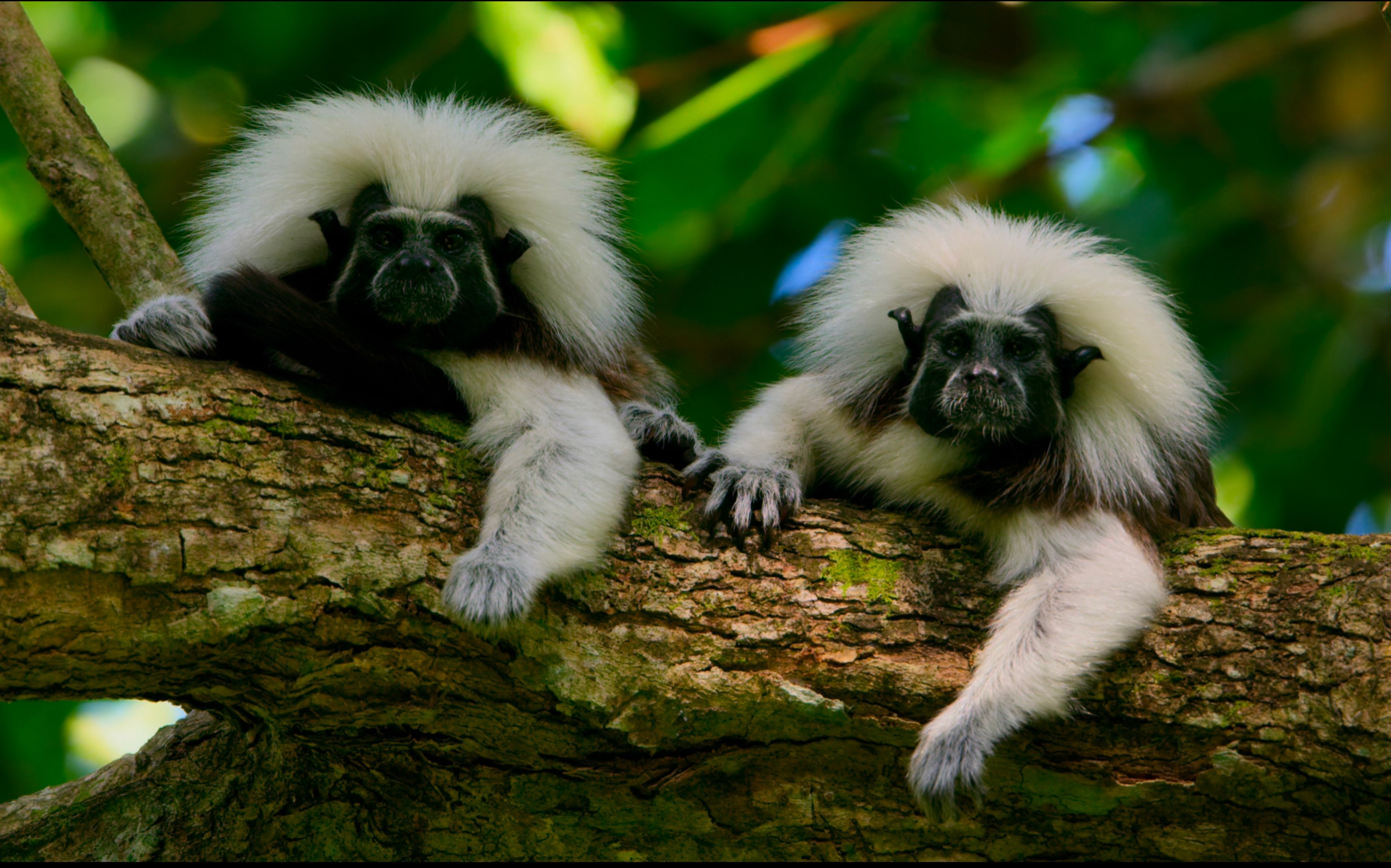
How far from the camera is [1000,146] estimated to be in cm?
947

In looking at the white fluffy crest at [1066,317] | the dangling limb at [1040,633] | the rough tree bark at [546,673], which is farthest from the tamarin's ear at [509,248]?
the dangling limb at [1040,633]

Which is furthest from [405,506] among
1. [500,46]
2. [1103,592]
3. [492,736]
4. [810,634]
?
[500,46]

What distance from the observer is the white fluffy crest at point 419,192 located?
188 inches

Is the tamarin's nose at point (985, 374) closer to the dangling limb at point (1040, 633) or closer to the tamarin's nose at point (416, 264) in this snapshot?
the dangling limb at point (1040, 633)

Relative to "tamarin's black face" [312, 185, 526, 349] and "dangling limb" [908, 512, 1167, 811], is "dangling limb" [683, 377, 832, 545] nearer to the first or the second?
"dangling limb" [908, 512, 1167, 811]

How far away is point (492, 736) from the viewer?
13.0 feet

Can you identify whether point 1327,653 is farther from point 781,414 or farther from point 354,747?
point 354,747

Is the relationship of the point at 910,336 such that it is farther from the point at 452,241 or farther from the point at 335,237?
the point at 335,237

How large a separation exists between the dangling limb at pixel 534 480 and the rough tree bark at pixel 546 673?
96 mm

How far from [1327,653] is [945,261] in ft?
6.77

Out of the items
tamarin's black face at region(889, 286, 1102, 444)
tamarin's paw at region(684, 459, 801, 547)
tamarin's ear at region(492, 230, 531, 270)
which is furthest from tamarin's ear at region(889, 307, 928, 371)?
tamarin's ear at region(492, 230, 531, 270)

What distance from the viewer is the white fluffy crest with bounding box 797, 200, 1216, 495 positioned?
16.0 ft

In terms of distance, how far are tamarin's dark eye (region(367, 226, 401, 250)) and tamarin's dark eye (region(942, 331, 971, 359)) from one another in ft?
6.80

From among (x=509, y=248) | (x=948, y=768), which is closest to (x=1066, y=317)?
(x=948, y=768)
